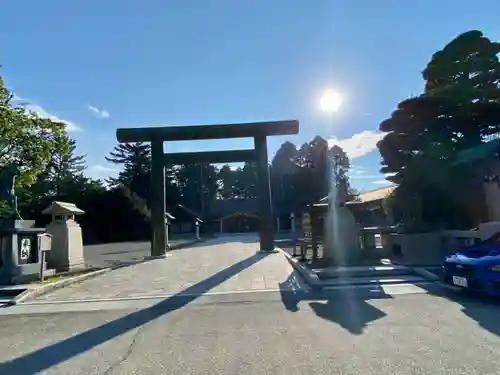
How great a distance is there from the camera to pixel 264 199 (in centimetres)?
1900

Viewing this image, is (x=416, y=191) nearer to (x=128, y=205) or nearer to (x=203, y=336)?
(x=203, y=336)

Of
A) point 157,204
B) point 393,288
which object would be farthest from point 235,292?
point 157,204

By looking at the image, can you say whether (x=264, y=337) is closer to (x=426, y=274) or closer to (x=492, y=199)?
(x=426, y=274)

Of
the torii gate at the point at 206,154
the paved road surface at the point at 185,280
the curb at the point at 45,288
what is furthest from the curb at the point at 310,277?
the torii gate at the point at 206,154

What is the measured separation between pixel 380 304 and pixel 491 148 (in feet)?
25.3

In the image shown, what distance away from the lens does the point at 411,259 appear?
12664mm

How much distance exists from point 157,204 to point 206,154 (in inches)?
124

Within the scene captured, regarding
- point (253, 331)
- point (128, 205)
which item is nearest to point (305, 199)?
point (128, 205)

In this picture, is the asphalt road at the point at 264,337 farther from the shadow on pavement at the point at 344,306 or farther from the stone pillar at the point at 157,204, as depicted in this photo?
the stone pillar at the point at 157,204

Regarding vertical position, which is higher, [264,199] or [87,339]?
[264,199]

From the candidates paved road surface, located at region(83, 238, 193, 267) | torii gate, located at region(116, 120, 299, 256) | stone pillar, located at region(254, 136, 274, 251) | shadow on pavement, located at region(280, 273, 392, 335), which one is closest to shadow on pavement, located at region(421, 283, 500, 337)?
shadow on pavement, located at region(280, 273, 392, 335)

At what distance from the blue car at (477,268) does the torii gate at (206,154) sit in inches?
434

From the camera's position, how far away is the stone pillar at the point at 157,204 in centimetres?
1853

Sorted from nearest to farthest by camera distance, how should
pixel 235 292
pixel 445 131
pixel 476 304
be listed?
pixel 476 304 → pixel 235 292 → pixel 445 131
